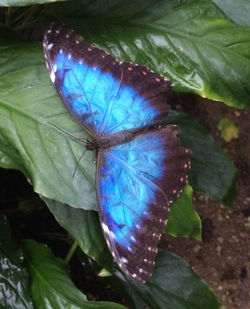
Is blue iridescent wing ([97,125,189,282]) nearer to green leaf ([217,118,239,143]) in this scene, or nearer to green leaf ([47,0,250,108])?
Answer: green leaf ([47,0,250,108])

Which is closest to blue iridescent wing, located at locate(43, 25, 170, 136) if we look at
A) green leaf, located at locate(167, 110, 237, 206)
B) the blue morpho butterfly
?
the blue morpho butterfly

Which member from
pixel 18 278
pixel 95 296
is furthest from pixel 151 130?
pixel 95 296

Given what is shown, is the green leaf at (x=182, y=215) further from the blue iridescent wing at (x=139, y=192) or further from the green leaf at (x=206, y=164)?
the green leaf at (x=206, y=164)

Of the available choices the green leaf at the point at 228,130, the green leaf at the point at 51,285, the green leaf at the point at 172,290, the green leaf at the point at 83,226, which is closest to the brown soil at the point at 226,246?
the green leaf at the point at 228,130

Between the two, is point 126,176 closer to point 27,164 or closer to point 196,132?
point 27,164

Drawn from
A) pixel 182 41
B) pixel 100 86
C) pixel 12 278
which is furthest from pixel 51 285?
pixel 182 41

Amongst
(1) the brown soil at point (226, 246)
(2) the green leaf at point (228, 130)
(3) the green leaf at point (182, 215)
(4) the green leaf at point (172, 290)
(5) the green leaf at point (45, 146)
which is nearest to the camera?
(5) the green leaf at point (45, 146)

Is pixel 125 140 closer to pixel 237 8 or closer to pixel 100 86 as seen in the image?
pixel 100 86

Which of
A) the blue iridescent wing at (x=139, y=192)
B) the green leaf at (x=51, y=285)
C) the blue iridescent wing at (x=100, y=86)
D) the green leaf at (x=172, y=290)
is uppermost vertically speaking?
the blue iridescent wing at (x=100, y=86)
